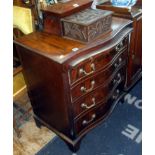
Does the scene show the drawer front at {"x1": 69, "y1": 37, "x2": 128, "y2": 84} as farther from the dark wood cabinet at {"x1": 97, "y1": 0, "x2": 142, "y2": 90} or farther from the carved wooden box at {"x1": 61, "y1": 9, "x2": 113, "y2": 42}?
the dark wood cabinet at {"x1": 97, "y1": 0, "x2": 142, "y2": 90}

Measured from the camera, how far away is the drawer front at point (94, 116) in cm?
165

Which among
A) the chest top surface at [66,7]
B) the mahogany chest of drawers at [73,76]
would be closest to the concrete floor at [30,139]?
the mahogany chest of drawers at [73,76]

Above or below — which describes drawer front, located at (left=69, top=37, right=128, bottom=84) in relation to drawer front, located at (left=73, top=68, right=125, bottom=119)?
above

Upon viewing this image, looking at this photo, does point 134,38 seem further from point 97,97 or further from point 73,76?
point 73,76

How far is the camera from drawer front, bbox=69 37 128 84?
137cm

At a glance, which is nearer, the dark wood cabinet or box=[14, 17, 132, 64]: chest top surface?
box=[14, 17, 132, 64]: chest top surface

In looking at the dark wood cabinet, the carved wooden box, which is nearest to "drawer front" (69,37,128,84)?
the carved wooden box

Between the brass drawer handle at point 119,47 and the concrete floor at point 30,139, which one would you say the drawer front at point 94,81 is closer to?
the brass drawer handle at point 119,47

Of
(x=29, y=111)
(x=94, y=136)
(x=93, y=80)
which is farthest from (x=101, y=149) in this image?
(x=29, y=111)

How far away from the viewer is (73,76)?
4.59ft

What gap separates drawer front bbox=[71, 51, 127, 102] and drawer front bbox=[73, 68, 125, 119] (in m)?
0.04

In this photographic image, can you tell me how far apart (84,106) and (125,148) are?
0.55 m

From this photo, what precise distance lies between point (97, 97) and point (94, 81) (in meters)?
0.17

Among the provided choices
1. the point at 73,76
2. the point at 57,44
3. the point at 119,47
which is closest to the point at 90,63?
the point at 73,76
